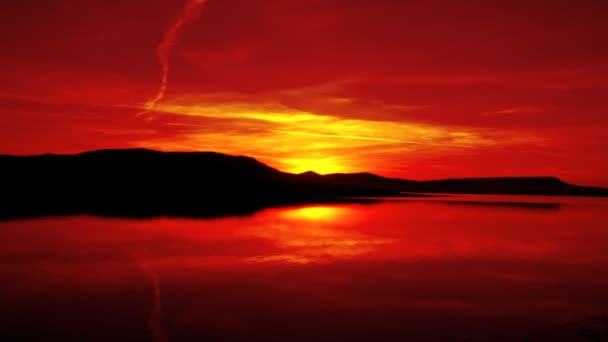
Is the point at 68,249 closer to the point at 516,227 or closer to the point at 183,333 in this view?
the point at 183,333

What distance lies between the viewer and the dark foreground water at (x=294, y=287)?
41.3ft

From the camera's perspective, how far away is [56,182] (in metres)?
98.5

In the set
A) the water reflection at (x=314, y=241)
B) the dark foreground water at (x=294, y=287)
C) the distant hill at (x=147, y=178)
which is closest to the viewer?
the dark foreground water at (x=294, y=287)

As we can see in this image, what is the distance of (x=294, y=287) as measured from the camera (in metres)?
18.0

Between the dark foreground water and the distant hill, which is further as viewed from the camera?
the distant hill

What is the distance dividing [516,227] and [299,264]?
27492 mm

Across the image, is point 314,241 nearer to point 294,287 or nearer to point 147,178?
point 294,287

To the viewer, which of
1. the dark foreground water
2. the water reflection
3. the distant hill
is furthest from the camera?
the distant hill

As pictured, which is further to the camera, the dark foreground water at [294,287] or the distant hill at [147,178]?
the distant hill at [147,178]

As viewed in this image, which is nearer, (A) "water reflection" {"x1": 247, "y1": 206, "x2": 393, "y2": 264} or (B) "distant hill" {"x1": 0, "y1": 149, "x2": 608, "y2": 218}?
(A) "water reflection" {"x1": 247, "y1": 206, "x2": 393, "y2": 264}

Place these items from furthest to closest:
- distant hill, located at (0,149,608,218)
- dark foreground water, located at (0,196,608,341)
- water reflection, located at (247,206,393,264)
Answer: distant hill, located at (0,149,608,218) → water reflection, located at (247,206,393,264) → dark foreground water, located at (0,196,608,341)

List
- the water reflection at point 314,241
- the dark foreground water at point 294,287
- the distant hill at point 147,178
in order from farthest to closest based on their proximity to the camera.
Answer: the distant hill at point 147,178 → the water reflection at point 314,241 → the dark foreground water at point 294,287

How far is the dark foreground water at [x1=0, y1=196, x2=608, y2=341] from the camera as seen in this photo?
12602 mm

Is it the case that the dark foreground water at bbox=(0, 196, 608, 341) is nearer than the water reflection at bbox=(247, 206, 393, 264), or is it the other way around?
the dark foreground water at bbox=(0, 196, 608, 341)
